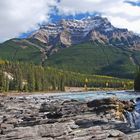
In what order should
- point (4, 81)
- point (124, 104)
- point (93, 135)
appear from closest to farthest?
point (93, 135)
point (124, 104)
point (4, 81)

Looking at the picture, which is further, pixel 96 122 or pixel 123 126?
pixel 96 122

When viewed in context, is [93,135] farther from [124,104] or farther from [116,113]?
[124,104]

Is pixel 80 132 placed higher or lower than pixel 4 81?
lower

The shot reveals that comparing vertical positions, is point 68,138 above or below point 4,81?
below

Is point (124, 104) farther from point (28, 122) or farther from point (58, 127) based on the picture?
point (58, 127)

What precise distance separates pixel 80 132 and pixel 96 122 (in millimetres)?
13639

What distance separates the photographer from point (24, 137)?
3659cm

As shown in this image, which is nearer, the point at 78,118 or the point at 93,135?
the point at 93,135

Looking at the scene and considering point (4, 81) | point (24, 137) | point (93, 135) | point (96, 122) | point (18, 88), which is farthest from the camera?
point (18, 88)

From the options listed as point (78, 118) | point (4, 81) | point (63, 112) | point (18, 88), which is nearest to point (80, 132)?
point (78, 118)

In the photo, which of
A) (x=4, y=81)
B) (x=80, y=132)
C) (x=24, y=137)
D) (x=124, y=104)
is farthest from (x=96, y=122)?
(x=4, y=81)

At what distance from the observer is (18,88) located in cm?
19638

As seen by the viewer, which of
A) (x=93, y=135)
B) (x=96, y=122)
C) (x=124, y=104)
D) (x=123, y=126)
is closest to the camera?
(x=93, y=135)

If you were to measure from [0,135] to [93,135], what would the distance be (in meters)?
9.20
